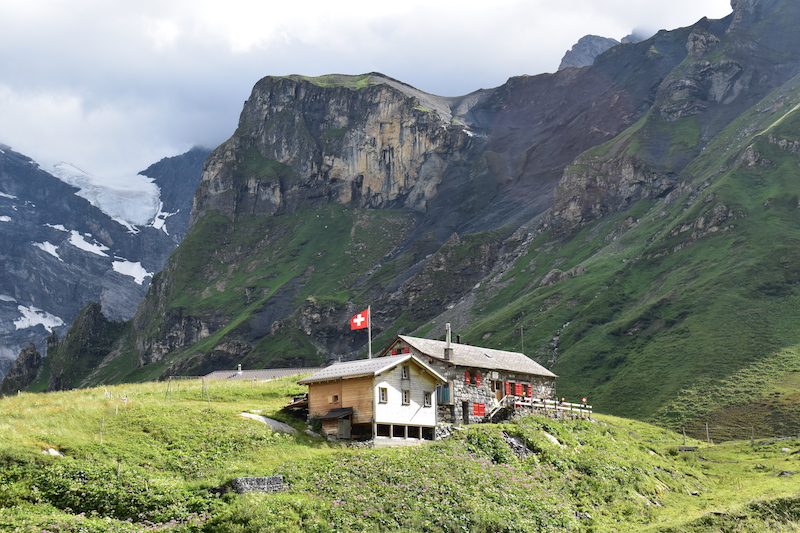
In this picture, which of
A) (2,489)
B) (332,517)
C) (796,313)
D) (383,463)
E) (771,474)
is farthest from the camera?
(796,313)

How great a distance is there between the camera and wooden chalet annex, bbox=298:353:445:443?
2339 inches

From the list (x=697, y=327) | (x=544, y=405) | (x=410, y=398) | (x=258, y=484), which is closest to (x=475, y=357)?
(x=544, y=405)

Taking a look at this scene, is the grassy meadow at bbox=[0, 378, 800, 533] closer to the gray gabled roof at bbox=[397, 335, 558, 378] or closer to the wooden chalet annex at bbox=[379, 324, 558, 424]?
the wooden chalet annex at bbox=[379, 324, 558, 424]

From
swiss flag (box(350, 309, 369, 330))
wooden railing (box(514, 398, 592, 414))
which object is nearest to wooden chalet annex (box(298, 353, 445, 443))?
swiss flag (box(350, 309, 369, 330))

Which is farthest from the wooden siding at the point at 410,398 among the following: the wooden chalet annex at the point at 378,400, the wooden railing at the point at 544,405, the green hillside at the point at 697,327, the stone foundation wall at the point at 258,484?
the green hillside at the point at 697,327

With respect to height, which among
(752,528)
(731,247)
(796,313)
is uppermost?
(731,247)

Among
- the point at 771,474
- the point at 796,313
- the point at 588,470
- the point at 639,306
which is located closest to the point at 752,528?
the point at 588,470

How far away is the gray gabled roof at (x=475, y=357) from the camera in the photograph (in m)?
71.2

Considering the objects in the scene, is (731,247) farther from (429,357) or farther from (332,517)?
(332,517)

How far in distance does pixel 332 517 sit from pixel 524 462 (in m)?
20.8

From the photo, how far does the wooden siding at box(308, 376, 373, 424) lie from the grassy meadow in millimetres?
2466

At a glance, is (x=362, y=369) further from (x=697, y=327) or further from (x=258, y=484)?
(x=697, y=327)

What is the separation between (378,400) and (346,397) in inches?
113

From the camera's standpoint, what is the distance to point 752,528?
Answer: 147 ft
